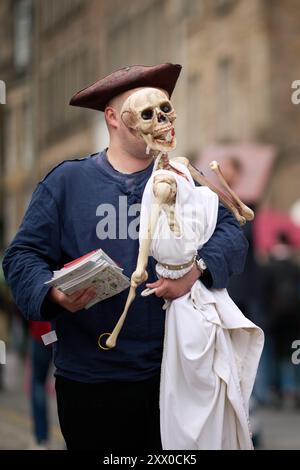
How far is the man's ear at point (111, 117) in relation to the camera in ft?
14.5

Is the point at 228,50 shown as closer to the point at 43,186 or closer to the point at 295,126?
the point at 295,126

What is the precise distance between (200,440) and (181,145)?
83.4ft

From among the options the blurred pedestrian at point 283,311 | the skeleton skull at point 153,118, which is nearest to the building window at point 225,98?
the blurred pedestrian at point 283,311

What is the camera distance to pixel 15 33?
39.5 metres

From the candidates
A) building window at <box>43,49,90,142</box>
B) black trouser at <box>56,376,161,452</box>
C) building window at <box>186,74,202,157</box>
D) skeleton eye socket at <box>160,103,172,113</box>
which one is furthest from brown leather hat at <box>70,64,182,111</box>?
building window at <box>43,49,90,142</box>

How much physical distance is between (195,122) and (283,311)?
52.5 feet

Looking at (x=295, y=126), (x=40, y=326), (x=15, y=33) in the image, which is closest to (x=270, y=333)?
(x=40, y=326)

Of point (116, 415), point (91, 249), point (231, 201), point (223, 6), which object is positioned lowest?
point (116, 415)

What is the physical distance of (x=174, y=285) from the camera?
13.5 ft

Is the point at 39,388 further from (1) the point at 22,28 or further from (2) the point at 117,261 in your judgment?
(1) the point at 22,28

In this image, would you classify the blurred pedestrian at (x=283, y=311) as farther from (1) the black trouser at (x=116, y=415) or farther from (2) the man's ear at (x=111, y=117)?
(1) the black trouser at (x=116, y=415)

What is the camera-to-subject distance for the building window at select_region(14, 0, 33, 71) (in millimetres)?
37031

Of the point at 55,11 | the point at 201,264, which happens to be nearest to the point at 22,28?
the point at 55,11

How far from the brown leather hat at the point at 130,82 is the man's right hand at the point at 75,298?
70 cm
